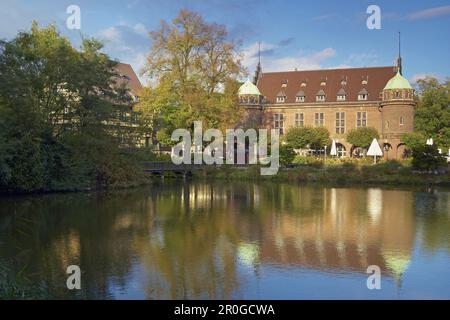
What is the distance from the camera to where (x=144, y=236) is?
1745 cm

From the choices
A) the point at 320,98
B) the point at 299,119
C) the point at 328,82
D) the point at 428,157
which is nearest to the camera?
the point at 428,157

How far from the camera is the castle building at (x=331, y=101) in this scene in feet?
186

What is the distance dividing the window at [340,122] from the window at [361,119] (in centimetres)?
167

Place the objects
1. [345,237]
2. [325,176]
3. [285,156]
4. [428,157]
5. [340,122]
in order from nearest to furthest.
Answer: [345,237]
[428,157]
[325,176]
[285,156]
[340,122]

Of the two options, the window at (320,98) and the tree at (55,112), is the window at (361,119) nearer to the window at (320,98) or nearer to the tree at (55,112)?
the window at (320,98)

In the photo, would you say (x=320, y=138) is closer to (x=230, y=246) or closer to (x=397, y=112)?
(x=397, y=112)

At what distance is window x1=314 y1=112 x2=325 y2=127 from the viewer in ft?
204

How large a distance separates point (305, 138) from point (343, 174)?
14.4m

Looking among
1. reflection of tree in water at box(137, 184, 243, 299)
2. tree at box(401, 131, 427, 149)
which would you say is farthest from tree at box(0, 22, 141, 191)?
tree at box(401, 131, 427, 149)

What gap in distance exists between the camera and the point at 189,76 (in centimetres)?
4269

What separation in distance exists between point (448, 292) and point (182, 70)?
3394cm

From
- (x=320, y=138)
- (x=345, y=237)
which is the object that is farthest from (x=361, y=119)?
(x=345, y=237)

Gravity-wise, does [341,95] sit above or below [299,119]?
above

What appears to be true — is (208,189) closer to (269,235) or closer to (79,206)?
(79,206)
